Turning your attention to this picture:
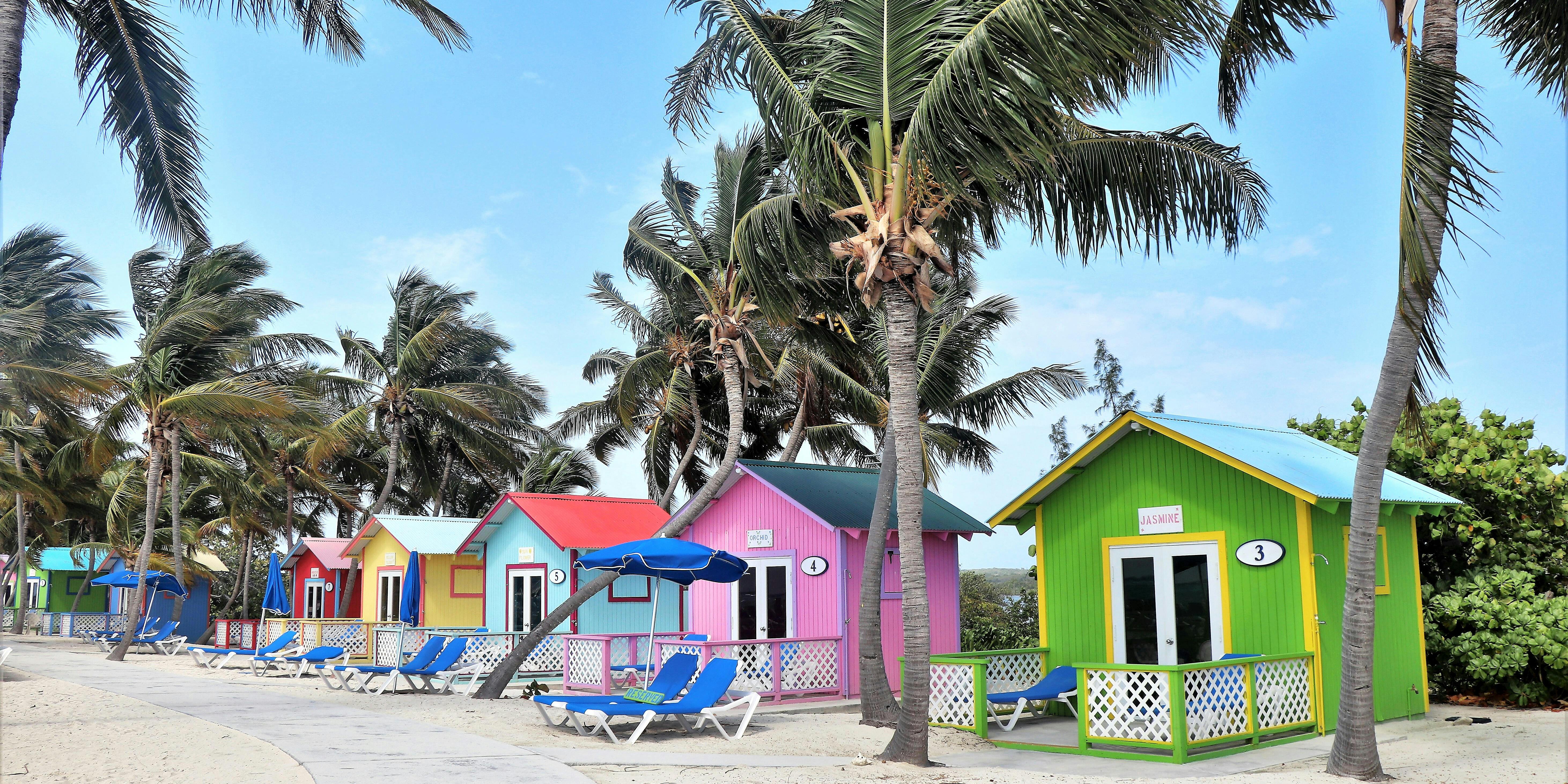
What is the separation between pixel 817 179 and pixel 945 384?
6.13 metres

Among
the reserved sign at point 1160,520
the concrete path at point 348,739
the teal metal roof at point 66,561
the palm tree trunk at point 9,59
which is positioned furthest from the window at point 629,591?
the teal metal roof at point 66,561

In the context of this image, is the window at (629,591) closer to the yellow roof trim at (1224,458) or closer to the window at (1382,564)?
the yellow roof trim at (1224,458)

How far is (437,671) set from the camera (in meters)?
16.9

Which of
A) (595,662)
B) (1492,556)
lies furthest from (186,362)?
(1492,556)

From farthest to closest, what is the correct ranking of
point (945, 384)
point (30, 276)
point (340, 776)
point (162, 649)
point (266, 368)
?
point (266, 368) → point (162, 649) → point (30, 276) → point (945, 384) → point (340, 776)

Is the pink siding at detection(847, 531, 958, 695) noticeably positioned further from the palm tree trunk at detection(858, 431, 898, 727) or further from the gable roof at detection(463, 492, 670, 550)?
the gable roof at detection(463, 492, 670, 550)

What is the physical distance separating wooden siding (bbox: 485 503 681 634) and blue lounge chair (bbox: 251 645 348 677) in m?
3.03

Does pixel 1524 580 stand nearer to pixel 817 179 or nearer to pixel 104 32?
pixel 817 179

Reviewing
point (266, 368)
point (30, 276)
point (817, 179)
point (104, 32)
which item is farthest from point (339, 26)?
point (266, 368)

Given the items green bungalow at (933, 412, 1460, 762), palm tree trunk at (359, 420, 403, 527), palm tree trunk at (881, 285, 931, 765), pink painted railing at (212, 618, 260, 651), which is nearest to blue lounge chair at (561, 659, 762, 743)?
green bungalow at (933, 412, 1460, 762)

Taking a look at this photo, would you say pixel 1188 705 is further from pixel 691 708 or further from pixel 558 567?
pixel 558 567

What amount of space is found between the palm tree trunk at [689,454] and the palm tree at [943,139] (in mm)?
14271

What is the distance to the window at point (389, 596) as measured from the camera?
25.6 metres

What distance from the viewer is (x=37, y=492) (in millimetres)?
27797
